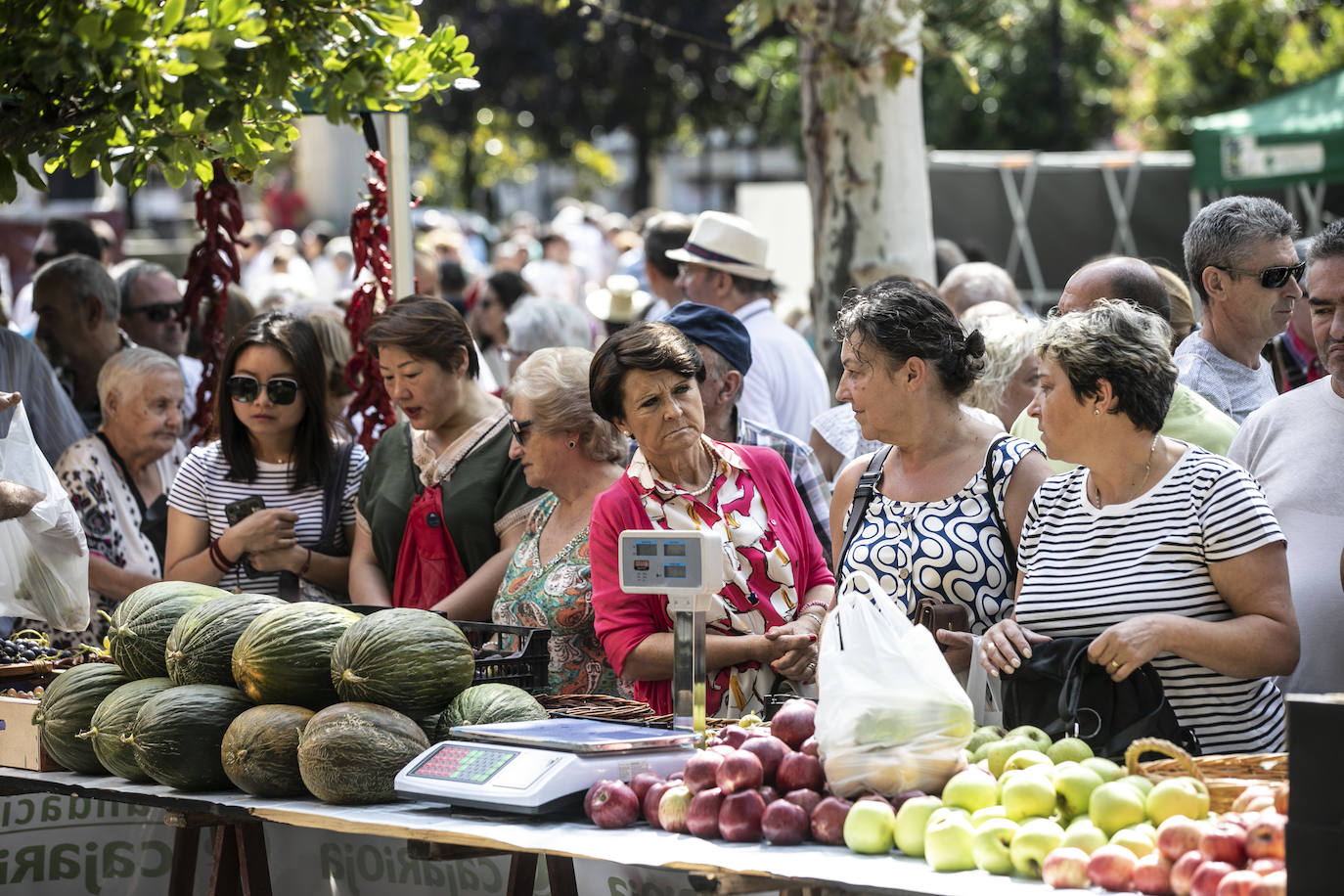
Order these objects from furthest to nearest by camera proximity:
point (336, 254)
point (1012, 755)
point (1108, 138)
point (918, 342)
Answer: point (1108, 138) → point (336, 254) → point (918, 342) → point (1012, 755)

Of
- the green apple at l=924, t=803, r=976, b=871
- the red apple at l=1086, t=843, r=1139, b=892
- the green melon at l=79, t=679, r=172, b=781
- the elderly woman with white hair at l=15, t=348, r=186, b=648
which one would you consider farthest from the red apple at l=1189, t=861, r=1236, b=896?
the elderly woman with white hair at l=15, t=348, r=186, b=648

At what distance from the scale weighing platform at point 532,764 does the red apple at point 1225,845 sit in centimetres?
113

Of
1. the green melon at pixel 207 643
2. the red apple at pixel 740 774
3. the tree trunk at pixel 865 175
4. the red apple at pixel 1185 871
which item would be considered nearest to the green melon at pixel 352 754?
the green melon at pixel 207 643

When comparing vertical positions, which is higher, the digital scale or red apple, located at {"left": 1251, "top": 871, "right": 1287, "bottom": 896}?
the digital scale

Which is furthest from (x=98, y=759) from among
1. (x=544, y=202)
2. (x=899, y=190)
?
(x=544, y=202)

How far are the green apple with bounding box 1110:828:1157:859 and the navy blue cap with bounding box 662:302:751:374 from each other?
226 centimetres

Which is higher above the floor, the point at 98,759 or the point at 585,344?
the point at 585,344

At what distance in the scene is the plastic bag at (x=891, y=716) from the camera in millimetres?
2879

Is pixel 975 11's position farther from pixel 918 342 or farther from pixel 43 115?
pixel 43 115

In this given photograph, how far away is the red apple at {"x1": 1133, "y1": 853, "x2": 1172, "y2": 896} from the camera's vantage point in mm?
2516

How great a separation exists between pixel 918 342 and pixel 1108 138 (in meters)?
22.2

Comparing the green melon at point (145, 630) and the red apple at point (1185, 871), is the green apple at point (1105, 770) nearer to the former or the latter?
the red apple at point (1185, 871)

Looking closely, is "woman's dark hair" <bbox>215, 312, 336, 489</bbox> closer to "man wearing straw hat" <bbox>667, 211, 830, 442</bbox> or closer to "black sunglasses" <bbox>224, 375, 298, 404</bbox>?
"black sunglasses" <bbox>224, 375, 298, 404</bbox>

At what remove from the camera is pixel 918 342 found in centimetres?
372
